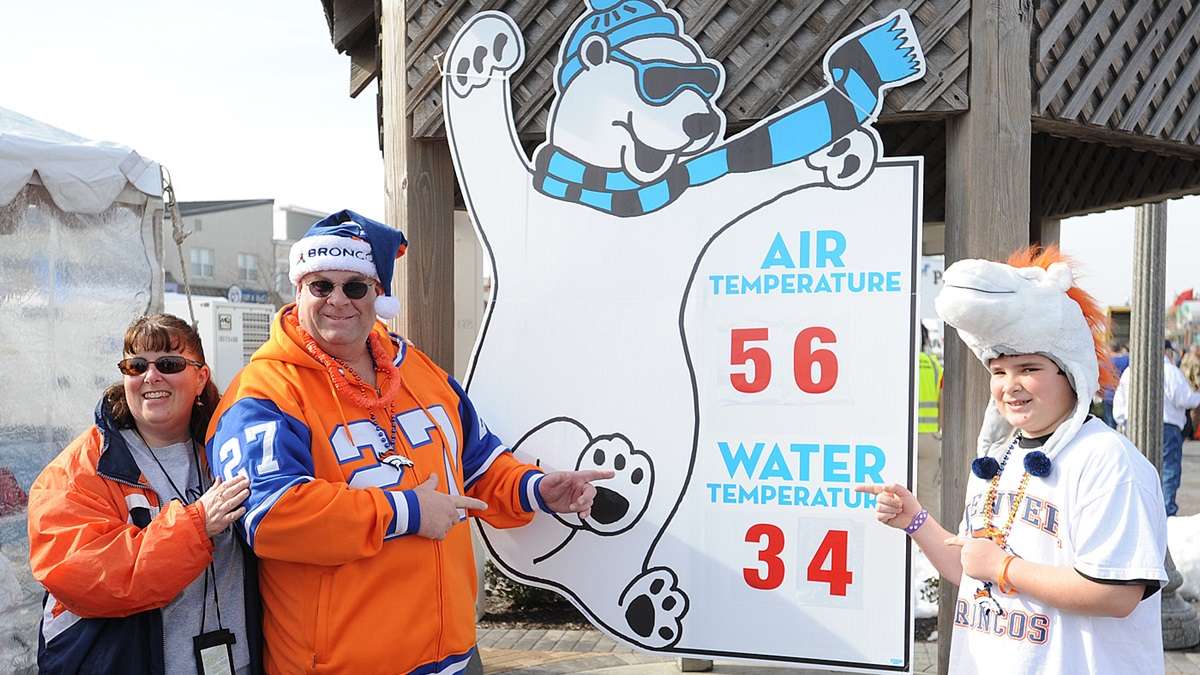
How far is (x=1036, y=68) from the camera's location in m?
2.76

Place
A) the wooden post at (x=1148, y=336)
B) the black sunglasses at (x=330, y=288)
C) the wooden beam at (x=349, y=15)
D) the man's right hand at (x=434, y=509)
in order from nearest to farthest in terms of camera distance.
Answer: the man's right hand at (x=434, y=509), the black sunglasses at (x=330, y=288), the wooden beam at (x=349, y=15), the wooden post at (x=1148, y=336)

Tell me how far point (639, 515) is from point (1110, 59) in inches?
77.6

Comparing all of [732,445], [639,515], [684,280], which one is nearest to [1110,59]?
[684,280]

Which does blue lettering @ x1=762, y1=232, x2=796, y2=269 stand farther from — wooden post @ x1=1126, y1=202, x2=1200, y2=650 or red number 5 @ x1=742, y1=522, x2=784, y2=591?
wooden post @ x1=1126, y1=202, x2=1200, y2=650

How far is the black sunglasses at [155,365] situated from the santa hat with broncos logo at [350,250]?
340mm

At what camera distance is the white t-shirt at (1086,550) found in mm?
1936

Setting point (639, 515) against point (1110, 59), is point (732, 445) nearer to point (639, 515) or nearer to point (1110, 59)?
point (639, 515)

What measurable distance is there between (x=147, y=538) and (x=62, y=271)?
9.27 ft

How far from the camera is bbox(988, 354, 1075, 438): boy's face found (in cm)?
210

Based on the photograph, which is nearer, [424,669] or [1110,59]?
[424,669]

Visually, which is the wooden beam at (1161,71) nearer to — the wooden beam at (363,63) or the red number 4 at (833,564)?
the red number 4 at (833,564)

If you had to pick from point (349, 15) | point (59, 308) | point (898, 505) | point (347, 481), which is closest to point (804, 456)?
point (898, 505)

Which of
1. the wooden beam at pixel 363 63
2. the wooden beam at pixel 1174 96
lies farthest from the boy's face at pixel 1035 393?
the wooden beam at pixel 363 63

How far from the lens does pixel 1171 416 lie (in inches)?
328
